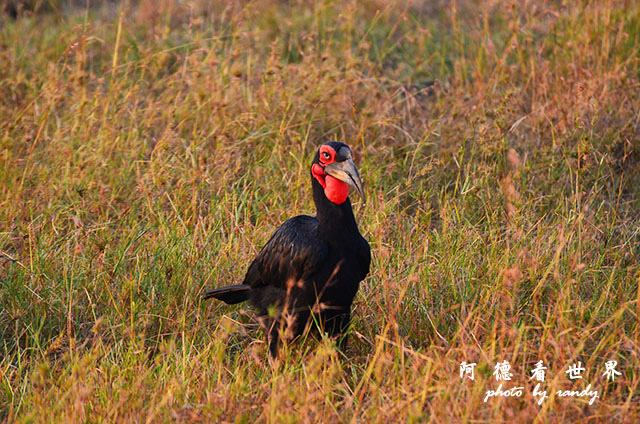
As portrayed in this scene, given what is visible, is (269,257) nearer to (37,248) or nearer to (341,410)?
(341,410)

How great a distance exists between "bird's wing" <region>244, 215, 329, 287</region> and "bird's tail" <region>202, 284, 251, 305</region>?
5 centimetres

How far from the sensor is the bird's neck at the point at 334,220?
131 inches

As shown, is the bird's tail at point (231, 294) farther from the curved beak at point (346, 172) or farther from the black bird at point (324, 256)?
the curved beak at point (346, 172)

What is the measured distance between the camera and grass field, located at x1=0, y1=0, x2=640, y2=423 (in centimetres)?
291

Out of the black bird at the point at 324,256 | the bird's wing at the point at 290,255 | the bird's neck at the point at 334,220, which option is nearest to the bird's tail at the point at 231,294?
the bird's wing at the point at 290,255

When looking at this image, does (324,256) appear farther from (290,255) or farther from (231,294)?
(231,294)

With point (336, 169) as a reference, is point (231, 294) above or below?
below

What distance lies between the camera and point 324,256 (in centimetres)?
330

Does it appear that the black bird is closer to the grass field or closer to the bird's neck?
the bird's neck

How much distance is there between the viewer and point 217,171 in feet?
15.5

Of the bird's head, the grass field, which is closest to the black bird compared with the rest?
the bird's head

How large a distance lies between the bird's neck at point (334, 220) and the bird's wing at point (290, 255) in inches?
1.9

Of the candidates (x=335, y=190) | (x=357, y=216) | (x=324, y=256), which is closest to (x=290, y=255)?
(x=324, y=256)

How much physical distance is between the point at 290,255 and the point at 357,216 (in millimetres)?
1161
